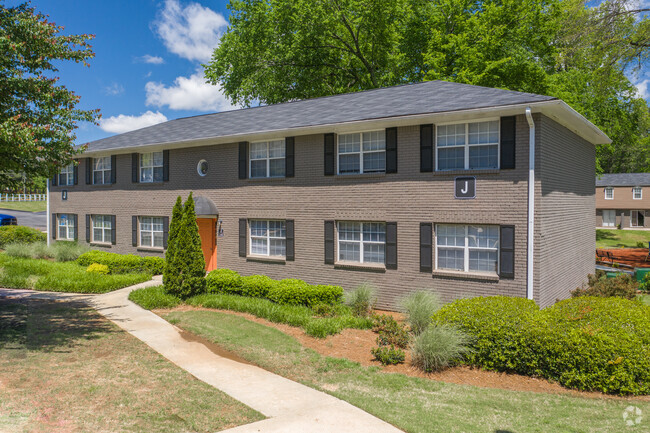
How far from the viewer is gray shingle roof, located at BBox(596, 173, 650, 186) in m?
48.2

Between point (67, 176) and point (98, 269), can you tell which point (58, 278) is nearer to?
point (98, 269)

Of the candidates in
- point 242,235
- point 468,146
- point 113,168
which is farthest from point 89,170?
point 468,146

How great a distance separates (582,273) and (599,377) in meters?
10.1

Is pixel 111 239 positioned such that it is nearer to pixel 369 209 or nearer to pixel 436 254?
pixel 369 209

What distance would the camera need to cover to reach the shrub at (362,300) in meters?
12.8

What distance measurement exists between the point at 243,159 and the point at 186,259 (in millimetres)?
4921

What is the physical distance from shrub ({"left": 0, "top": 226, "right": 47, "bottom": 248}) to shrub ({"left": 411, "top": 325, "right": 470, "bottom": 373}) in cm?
2478

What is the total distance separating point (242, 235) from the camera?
17188mm

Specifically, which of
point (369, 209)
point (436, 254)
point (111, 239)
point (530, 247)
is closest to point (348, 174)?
point (369, 209)

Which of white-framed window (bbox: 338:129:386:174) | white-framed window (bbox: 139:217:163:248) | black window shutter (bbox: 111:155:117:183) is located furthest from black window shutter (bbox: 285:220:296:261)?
black window shutter (bbox: 111:155:117:183)

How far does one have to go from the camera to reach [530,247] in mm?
11617

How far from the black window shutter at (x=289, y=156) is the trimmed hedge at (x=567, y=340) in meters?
8.21

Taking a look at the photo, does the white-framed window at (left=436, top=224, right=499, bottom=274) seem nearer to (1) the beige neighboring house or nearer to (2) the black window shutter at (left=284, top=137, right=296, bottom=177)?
(2) the black window shutter at (left=284, top=137, right=296, bottom=177)

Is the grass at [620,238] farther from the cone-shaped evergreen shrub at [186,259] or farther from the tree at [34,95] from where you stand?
the tree at [34,95]
